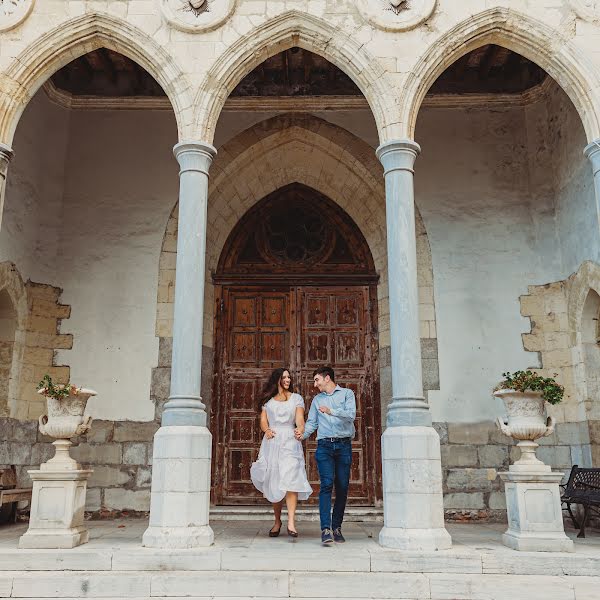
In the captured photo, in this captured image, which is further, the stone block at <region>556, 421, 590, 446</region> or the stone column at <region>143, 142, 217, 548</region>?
the stone block at <region>556, 421, 590, 446</region>

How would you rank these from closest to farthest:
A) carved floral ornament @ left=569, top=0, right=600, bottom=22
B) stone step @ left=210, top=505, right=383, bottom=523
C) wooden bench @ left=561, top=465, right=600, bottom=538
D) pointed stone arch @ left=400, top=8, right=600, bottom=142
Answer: wooden bench @ left=561, top=465, right=600, bottom=538 → pointed stone arch @ left=400, top=8, right=600, bottom=142 → carved floral ornament @ left=569, top=0, right=600, bottom=22 → stone step @ left=210, top=505, right=383, bottom=523

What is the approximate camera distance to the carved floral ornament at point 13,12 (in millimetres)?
6309

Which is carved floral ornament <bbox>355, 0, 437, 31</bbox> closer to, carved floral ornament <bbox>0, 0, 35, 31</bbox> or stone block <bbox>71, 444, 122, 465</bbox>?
carved floral ornament <bbox>0, 0, 35, 31</bbox>

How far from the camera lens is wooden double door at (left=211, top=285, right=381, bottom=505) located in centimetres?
811

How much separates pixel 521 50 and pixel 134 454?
6036 millimetres

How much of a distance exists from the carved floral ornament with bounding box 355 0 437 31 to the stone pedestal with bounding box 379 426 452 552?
12.5 ft

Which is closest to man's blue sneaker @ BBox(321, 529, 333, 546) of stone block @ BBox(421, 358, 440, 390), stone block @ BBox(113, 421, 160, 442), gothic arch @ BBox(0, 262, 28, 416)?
stone block @ BBox(421, 358, 440, 390)

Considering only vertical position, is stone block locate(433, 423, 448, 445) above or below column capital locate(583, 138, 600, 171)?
below

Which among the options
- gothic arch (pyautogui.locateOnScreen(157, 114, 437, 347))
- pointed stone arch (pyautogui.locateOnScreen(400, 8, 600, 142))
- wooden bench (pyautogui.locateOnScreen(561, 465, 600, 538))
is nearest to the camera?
wooden bench (pyautogui.locateOnScreen(561, 465, 600, 538))

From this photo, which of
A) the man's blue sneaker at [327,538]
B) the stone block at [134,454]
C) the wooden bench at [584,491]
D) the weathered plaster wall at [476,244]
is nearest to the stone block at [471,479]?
the weathered plaster wall at [476,244]

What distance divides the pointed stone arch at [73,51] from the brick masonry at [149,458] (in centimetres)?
344

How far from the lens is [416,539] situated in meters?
5.09

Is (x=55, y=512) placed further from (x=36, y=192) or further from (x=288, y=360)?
(x=36, y=192)

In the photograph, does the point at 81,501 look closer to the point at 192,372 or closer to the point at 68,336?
the point at 192,372
